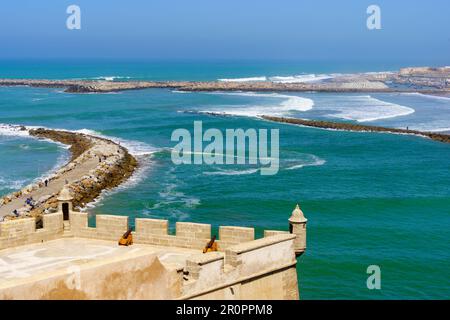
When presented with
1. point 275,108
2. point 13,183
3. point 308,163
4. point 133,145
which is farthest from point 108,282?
point 275,108

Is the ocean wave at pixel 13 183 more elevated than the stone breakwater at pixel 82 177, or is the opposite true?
the stone breakwater at pixel 82 177

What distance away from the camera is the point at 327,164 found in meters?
44.3

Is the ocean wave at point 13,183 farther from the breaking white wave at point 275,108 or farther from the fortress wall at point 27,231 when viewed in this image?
the breaking white wave at point 275,108

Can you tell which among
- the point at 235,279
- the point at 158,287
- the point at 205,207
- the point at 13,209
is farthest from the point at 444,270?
the point at 13,209

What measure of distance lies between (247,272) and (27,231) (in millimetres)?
4462

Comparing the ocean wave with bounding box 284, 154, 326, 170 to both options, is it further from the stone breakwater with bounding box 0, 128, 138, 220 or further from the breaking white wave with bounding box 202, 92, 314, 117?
the breaking white wave with bounding box 202, 92, 314, 117

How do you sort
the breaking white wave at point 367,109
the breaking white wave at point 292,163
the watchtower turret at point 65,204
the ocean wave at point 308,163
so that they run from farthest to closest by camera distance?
1. the breaking white wave at point 367,109
2. the ocean wave at point 308,163
3. the breaking white wave at point 292,163
4. the watchtower turret at point 65,204

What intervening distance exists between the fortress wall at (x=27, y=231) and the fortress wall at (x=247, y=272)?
3.95m

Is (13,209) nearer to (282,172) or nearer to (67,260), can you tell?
(282,172)

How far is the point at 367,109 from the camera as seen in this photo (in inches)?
3206

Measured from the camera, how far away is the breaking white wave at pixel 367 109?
239ft

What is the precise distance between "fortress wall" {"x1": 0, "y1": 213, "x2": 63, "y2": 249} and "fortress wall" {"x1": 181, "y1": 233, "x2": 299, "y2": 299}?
3.95 meters

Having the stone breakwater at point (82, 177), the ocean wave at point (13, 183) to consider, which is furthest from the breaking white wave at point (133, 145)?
the ocean wave at point (13, 183)

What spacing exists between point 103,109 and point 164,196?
163ft
